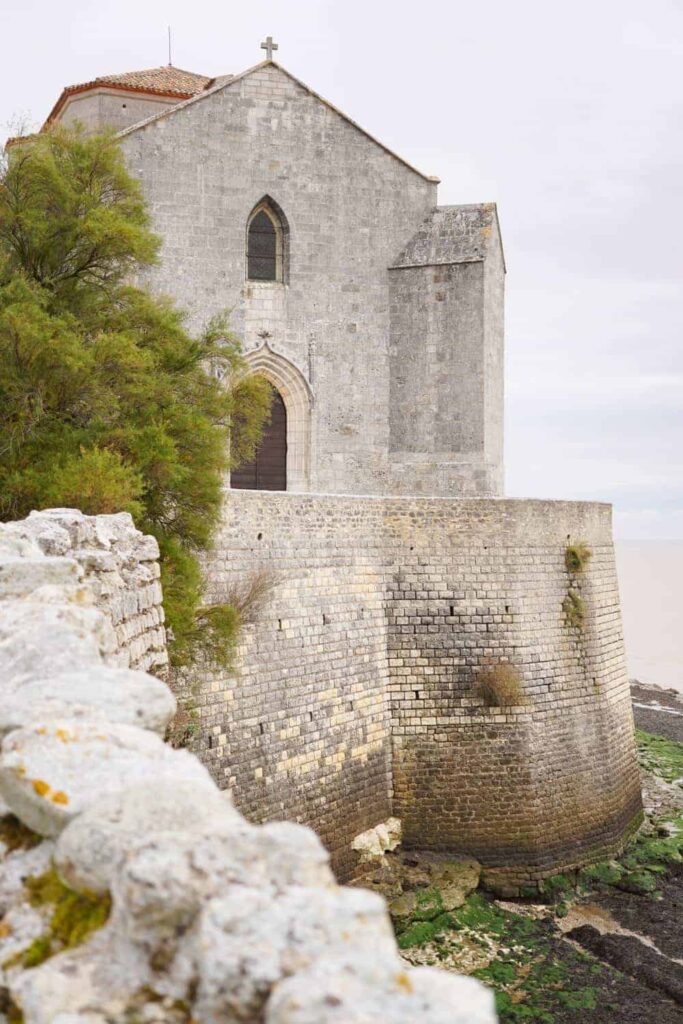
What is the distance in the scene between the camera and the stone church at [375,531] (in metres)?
15.3

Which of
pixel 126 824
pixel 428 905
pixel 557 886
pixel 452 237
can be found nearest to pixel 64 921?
pixel 126 824

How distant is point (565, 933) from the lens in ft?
49.5

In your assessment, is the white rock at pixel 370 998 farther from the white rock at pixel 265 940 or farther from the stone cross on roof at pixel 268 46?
the stone cross on roof at pixel 268 46

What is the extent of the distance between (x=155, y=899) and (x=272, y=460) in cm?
1987

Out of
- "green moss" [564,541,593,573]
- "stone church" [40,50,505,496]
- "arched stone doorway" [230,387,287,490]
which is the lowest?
"green moss" [564,541,593,573]

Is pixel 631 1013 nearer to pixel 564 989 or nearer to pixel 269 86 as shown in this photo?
pixel 564 989

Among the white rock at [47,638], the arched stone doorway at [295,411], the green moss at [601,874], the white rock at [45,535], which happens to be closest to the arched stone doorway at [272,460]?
the arched stone doorway at [295,411]

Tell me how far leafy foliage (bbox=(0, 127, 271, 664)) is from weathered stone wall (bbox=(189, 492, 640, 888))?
5.64 ft

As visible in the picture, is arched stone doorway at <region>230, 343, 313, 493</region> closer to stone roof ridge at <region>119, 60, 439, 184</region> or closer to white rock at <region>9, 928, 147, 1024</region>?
stone roof ridge at <region>119, 60, 439, 184</region>

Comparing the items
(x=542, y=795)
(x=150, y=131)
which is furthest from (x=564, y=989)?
(x=150, y=131)

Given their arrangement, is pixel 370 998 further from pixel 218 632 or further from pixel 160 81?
pixel 160 81

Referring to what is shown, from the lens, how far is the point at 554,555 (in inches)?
723

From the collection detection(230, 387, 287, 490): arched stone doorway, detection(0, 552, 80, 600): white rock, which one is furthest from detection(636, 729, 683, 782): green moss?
detection(0, 552, 80, 600): white rock

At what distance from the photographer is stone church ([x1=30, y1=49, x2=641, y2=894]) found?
15.3m
